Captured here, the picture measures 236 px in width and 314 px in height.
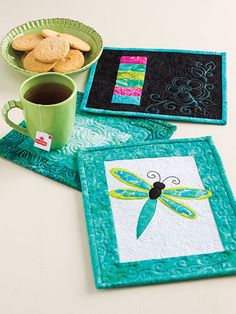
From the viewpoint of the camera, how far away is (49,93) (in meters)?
0.87

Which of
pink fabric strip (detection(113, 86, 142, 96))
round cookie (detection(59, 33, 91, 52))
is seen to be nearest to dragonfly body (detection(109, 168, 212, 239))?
pink fabric strip (detection(113, 86, 142, 96))

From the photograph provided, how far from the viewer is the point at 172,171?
0.83 meters

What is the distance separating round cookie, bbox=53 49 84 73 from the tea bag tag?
0.18 meters

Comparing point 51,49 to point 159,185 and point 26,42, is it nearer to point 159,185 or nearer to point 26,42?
point 26,42

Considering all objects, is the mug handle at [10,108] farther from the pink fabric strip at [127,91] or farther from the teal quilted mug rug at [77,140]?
the pink fabric strip at [127,91]

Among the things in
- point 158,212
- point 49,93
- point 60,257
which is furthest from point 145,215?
point 49,93

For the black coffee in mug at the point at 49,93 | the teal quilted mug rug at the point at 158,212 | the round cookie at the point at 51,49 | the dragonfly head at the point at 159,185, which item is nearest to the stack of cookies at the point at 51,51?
the round cookie at the point at 51,49

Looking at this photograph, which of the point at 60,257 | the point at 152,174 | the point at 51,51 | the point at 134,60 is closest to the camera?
the point at 60,257

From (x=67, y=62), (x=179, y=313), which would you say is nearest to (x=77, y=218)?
(x=179, y=313)

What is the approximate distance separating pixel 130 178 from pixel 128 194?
1.4 inches

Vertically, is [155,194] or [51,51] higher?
[51,51]

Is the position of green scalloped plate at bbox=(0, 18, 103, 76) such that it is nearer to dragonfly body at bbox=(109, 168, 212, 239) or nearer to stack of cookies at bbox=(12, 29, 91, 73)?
stack of cookies at bbox=(12, 29, 91, 73)

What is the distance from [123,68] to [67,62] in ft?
0.42

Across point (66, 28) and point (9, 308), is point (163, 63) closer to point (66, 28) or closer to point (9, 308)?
point (66, 28)
